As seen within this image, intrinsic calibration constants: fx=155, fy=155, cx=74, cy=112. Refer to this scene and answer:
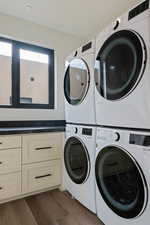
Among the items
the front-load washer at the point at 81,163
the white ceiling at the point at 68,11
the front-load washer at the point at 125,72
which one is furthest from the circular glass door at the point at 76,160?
the white ceiling at the point at 68,11

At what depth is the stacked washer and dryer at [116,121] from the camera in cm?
93

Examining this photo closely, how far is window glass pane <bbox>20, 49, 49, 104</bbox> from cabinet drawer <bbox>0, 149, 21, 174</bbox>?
864 mm

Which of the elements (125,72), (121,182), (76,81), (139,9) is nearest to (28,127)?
(76,81)

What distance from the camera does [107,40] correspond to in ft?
3.90

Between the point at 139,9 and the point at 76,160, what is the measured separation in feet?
4.60

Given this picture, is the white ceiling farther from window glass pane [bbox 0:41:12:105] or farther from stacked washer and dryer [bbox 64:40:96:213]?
stacked washer and dryer [bbox 64:40:96:213]

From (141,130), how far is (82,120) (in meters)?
0.66

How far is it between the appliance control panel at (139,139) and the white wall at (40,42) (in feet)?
5.17

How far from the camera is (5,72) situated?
2.17 m

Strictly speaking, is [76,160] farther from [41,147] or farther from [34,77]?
[34,77]

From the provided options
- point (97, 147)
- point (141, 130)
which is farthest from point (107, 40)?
point (97, 147)

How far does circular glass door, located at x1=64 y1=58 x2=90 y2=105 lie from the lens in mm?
1477

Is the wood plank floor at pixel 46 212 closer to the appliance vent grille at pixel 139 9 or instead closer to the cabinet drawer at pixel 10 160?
the cabinet drawer at pixel 10 160

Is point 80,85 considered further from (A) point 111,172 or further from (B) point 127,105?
(A) point 111,172
